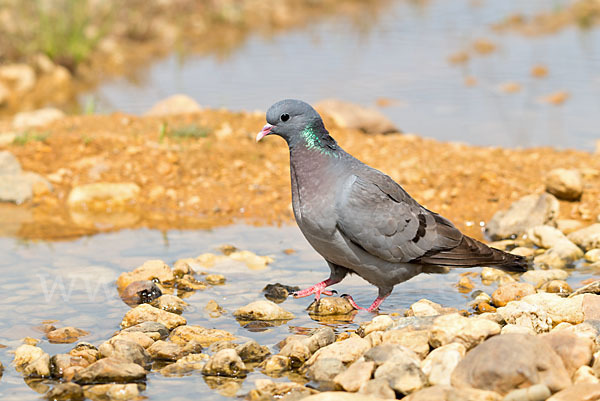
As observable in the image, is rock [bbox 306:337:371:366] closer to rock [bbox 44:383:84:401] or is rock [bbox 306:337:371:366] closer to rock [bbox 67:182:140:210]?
rock [bbox 44:383:84:401]

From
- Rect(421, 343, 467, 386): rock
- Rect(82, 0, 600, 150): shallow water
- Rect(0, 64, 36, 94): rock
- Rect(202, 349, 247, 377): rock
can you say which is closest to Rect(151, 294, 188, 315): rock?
Rect(202, 349, 247, 377): rock

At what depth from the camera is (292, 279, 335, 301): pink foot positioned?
18.5 feet

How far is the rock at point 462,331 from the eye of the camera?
4500 mm

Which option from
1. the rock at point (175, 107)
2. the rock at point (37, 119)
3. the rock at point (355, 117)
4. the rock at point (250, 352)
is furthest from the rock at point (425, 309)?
the rock at point (37, 119)

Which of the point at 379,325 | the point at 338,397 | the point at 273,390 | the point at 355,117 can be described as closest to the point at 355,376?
the point at 338,397

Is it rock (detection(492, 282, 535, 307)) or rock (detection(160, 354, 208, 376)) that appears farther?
rock (detection(492, 282, 535, 307))

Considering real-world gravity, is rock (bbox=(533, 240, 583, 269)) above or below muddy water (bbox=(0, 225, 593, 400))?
above

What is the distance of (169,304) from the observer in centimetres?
557

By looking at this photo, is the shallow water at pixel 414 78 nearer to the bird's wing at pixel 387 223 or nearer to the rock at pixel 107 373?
the bird's wing at pixel 387 223

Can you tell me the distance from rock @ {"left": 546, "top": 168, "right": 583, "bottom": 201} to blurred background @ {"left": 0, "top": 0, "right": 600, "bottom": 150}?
2.24 meters

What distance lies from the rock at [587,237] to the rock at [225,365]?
3.13 m

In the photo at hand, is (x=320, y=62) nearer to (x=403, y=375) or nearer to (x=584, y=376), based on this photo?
(x=403, y=375)

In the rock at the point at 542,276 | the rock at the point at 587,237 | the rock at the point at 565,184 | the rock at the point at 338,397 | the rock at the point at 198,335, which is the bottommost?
the rock at the point at 338,397

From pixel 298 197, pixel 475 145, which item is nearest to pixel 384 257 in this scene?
pixel 298 197
